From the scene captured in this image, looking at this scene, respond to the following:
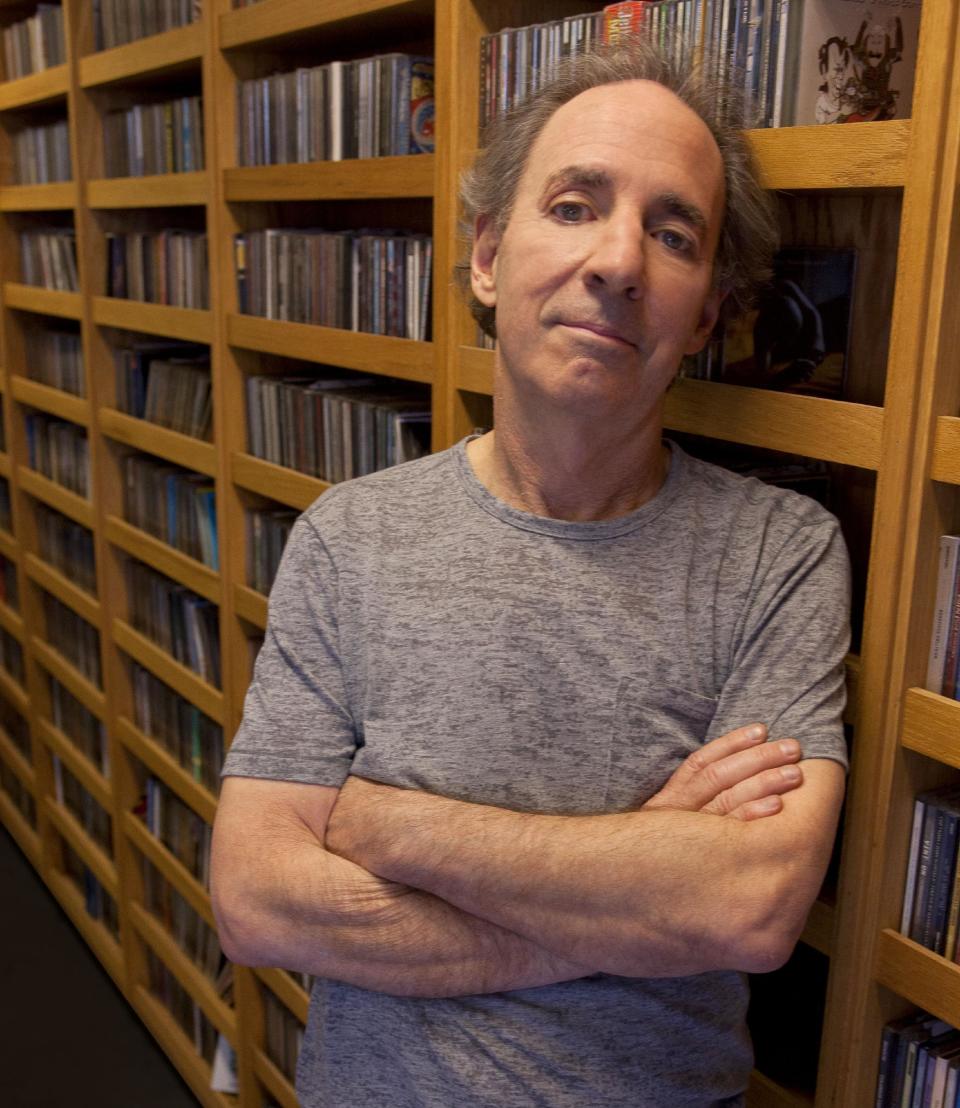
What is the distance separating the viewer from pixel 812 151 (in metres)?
1.19

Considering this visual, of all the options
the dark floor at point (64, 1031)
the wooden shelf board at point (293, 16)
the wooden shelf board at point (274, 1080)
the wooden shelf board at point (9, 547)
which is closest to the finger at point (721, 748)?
the wooden shelf board at point (293, 16)

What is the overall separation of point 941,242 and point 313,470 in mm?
1274

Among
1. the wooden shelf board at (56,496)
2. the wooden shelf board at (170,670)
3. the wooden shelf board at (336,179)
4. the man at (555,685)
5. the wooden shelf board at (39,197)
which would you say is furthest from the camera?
the wooden shelf board at (56,496)

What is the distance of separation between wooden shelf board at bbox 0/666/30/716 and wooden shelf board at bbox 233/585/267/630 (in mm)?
1884

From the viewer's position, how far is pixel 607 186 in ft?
3.95

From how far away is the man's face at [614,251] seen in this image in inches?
46.5

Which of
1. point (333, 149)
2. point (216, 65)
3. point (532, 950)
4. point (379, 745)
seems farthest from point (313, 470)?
point (532, 950)

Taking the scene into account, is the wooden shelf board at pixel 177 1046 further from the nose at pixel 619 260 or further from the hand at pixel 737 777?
the nose at pixel 619 260

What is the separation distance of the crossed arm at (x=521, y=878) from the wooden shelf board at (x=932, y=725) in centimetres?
13

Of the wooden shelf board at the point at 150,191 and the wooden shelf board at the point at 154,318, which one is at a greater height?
the wooden shelf board at the point at 150,191

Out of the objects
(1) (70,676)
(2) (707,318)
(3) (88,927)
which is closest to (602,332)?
(2) (707,318)

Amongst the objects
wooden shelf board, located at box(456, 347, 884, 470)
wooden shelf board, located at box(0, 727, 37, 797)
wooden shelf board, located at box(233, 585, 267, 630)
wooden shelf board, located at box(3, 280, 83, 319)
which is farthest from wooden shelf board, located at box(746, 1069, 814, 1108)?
wooden shelf board, located at box(0, 727, 37, 797)

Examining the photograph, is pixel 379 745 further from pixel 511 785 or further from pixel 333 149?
pixel 333 149

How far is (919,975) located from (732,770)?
1.09ft
